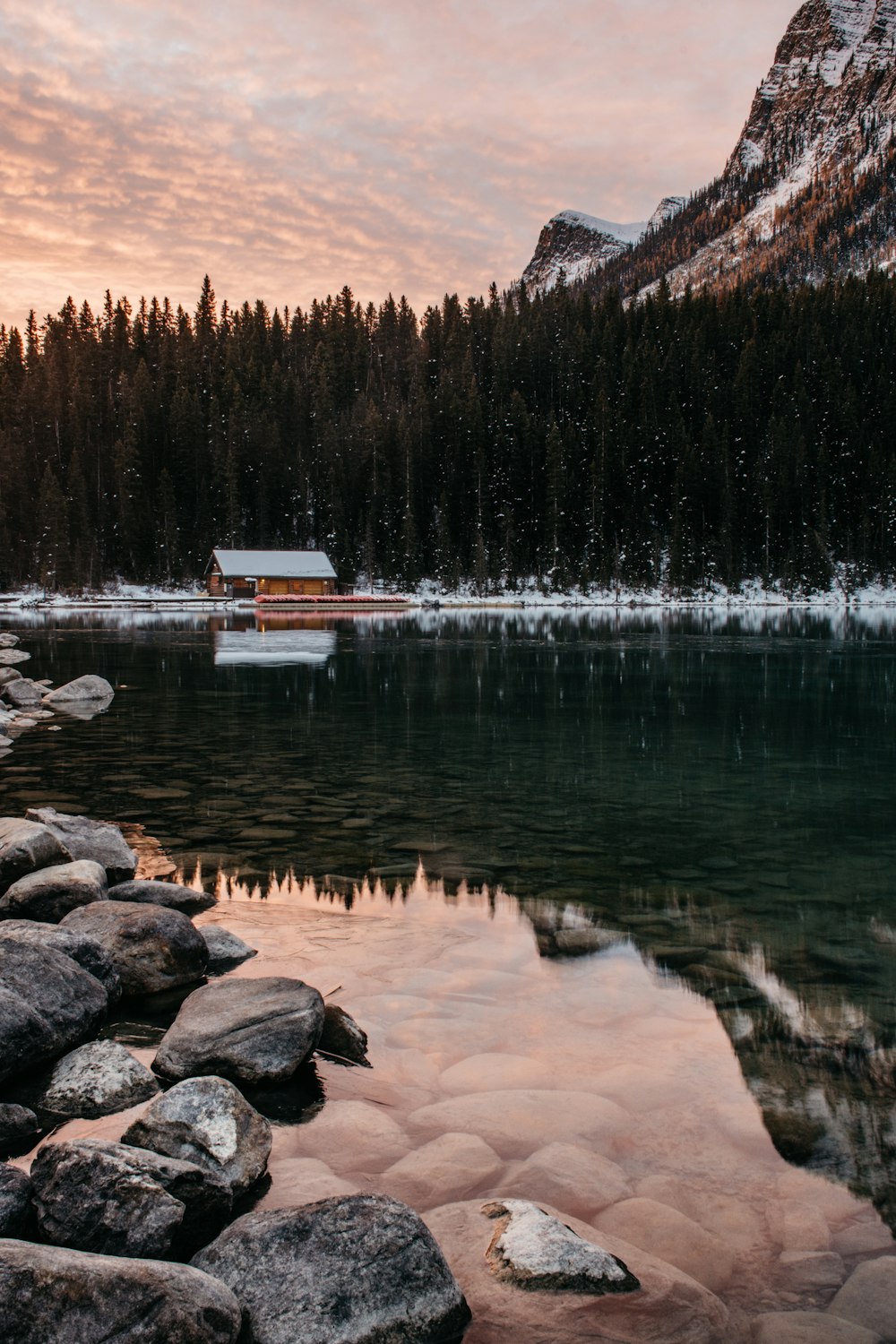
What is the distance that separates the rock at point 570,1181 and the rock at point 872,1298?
3.16 feet

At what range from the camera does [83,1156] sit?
3770mm

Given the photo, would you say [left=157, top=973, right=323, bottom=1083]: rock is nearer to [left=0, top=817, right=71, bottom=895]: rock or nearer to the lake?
the lake

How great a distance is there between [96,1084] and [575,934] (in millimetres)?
3830

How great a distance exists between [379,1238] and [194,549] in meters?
103

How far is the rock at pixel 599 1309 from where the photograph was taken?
3428 millimetres

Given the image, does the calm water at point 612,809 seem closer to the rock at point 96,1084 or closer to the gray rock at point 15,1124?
the rock at point 96,1084

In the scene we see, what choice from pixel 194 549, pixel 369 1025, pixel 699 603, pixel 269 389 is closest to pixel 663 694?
pixel 369 1025

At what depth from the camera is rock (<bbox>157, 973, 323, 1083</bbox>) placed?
519cm

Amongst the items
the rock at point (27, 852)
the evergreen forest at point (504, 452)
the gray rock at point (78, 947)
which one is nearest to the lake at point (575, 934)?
the gray rock at point (78, 947)

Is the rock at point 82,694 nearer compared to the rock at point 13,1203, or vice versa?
the rock at point 13,1203

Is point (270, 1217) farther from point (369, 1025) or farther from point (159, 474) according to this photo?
point (159, 474)

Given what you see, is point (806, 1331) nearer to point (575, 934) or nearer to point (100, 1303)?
point (100, 1303)

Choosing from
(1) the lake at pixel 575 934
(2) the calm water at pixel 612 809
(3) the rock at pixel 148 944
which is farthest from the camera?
(3) the rock at pixel 148 944

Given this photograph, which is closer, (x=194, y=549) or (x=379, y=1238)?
(x=379, y=1238)
